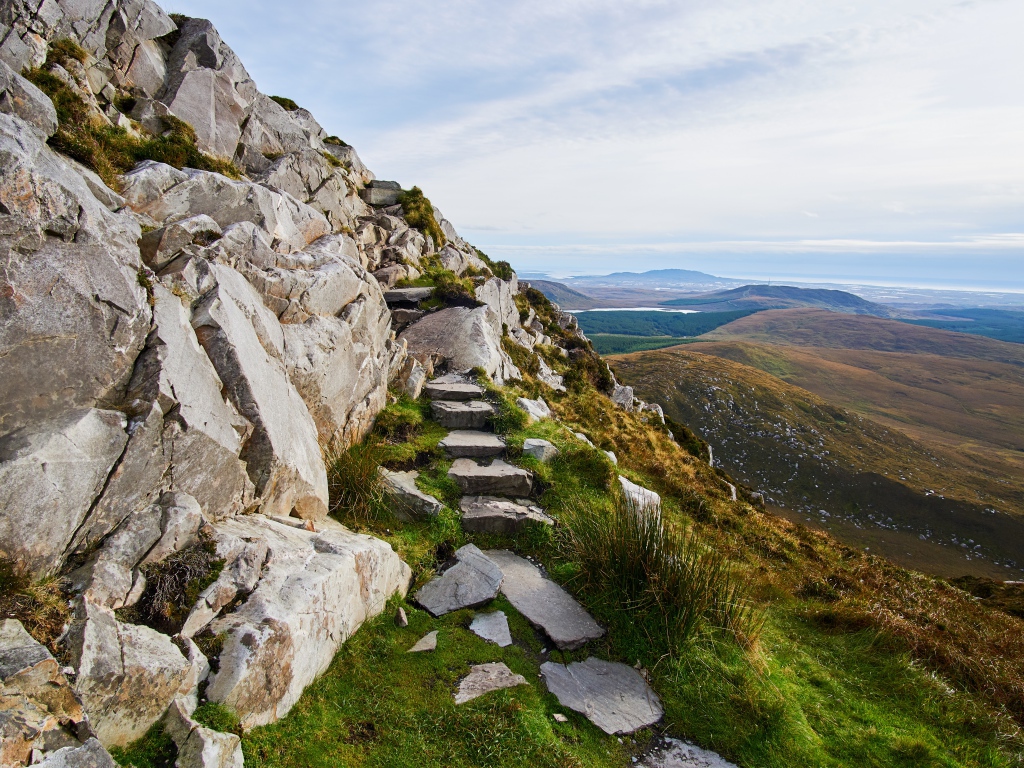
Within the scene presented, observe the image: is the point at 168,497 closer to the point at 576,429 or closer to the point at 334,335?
the point at 334,335

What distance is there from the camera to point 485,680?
680 centimetres

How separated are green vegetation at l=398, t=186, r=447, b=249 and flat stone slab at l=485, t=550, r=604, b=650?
62.4ft

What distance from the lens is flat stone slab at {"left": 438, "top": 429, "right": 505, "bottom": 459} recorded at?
12250 millimetres

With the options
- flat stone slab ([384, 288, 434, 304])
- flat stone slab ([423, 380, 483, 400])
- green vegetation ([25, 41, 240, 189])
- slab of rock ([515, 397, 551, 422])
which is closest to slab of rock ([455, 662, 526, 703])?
slab of rock ([515, 397, 551, 422])

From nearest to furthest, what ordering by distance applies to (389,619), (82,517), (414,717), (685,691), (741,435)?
(82,517) → (414,717) → (685,691) → (389,619) → (741,435)

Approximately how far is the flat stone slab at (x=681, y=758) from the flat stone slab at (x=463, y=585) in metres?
3.22

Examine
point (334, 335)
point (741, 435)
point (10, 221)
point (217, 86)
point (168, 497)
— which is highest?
point (217, 86)

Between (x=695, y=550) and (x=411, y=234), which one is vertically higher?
(x=411, y=234)

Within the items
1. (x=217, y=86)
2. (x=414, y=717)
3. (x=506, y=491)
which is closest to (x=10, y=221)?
(x=414, y=717)

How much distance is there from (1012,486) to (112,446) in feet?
503

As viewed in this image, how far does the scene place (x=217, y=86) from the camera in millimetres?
16016

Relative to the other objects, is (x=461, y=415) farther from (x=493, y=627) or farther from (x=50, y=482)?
(x=50, y=482)

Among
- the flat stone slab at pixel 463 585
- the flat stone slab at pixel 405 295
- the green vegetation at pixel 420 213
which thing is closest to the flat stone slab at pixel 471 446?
the flat stone slab at pixel 463 585

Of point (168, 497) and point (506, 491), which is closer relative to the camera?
point (168, 497)
